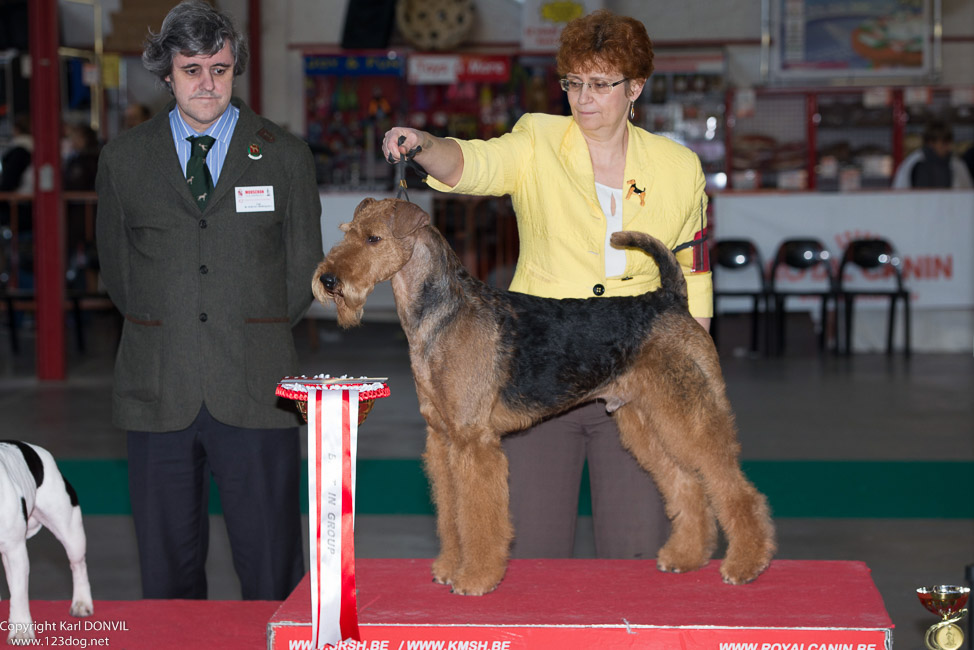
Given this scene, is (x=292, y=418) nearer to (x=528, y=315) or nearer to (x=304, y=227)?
(x=304, y=227)

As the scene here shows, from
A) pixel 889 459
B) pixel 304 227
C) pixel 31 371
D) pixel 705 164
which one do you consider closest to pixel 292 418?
pixel 304 227

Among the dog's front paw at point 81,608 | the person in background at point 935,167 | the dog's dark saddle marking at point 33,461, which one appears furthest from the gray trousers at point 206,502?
the person in background at point 935,167

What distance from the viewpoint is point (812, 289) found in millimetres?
8281

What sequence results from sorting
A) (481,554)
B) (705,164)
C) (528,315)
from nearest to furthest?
(481,554)
(528,315)
(705,164)

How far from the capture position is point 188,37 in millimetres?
2260

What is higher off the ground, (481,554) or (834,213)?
(834,213)

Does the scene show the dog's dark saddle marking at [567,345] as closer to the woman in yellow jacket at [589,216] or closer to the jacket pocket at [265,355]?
the woman in yellow jacket at [589,216]

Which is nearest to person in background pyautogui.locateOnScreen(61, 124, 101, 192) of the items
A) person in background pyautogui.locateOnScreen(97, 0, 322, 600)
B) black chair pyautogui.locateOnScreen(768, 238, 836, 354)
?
black chair pyautogui.locateOnScreen(768, 238, 836, 354)

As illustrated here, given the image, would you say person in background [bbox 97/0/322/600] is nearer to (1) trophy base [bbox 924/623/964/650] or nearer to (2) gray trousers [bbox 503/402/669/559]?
(2) gray trousers [bbox 503/402/669/559]

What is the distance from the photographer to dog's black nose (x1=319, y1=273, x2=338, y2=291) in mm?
1880

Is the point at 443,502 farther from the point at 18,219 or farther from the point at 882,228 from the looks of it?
the point at 18,219

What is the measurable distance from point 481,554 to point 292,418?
2.41 ft

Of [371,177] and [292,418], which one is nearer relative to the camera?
[292,418]

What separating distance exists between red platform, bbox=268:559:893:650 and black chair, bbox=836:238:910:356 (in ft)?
20.7
